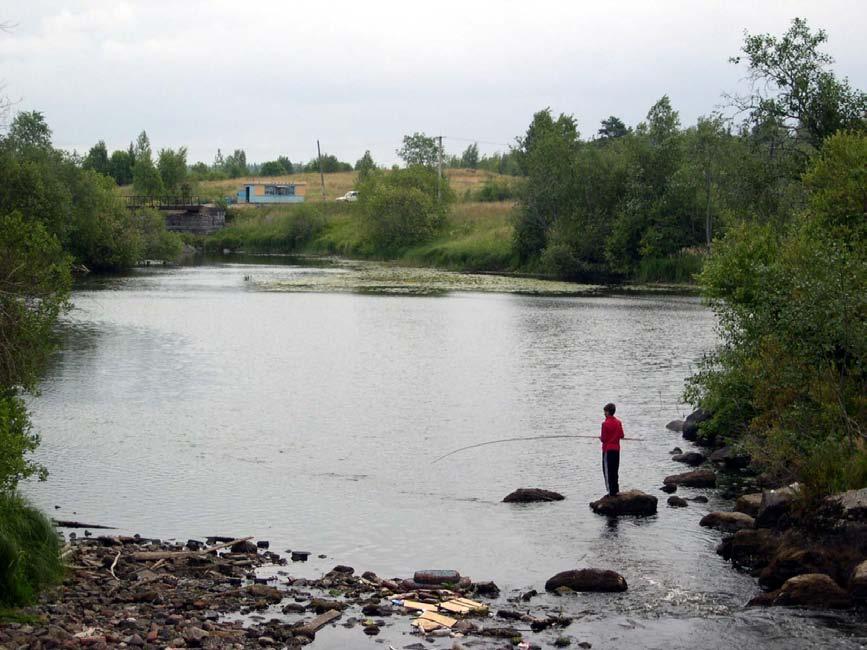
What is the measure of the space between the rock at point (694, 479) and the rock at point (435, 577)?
946 centimetres

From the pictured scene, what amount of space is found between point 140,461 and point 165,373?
1523 cm

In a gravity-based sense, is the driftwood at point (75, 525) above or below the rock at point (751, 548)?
above

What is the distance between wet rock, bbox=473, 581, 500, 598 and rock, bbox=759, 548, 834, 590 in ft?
16.3

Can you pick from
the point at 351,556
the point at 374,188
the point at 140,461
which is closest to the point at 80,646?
the point at 351,556

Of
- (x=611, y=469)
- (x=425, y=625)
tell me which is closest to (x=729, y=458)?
(x=611, y=469)

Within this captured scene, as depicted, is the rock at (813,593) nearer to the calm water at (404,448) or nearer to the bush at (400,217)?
the calm water at (404,448)

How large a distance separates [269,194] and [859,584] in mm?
173854

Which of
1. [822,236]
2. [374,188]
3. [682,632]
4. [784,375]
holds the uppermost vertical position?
[374,188]

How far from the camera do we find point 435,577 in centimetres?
1931

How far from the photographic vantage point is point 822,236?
31.0m

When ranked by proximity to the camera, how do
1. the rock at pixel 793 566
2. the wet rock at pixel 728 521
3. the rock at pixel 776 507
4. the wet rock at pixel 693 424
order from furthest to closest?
the wet rock at pixel 693 424, the wet rock at pixel 728 521, the rock at pixel 776 507, the rock at pixel 793 566

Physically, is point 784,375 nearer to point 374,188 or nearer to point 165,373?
point 165,373

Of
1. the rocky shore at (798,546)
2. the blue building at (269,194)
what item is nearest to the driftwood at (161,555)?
the rocky shore at (798,546)

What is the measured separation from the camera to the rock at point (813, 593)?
18.2 m
